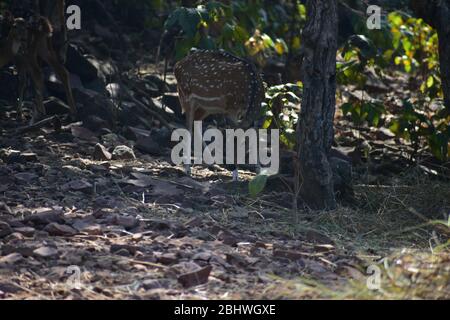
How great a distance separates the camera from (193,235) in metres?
7.46

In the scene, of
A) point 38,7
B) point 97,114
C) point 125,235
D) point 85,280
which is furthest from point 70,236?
point 38,7

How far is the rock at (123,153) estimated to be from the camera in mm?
10500

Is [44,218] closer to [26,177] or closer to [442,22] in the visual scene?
[26,177]

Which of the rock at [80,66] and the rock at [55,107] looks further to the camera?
the rock at [80,66]

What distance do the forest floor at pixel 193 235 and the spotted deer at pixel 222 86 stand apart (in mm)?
720

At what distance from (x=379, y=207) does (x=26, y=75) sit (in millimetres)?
5504

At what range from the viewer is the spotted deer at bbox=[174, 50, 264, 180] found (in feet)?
34.1

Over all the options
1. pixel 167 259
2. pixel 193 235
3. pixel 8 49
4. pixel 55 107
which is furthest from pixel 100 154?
pixel 167 259

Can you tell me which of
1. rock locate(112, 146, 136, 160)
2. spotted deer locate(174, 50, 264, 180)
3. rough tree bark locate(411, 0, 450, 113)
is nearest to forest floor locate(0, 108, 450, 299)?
rock locate(112, 146, 136, 160)

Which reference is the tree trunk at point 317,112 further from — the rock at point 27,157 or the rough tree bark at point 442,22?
the rock at point 27,157

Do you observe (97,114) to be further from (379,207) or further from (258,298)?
(258,298)

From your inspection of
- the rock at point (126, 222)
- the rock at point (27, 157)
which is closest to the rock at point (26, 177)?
the rock at point (27, 157)

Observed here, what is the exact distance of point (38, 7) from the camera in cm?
1279

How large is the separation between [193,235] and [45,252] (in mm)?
1367
